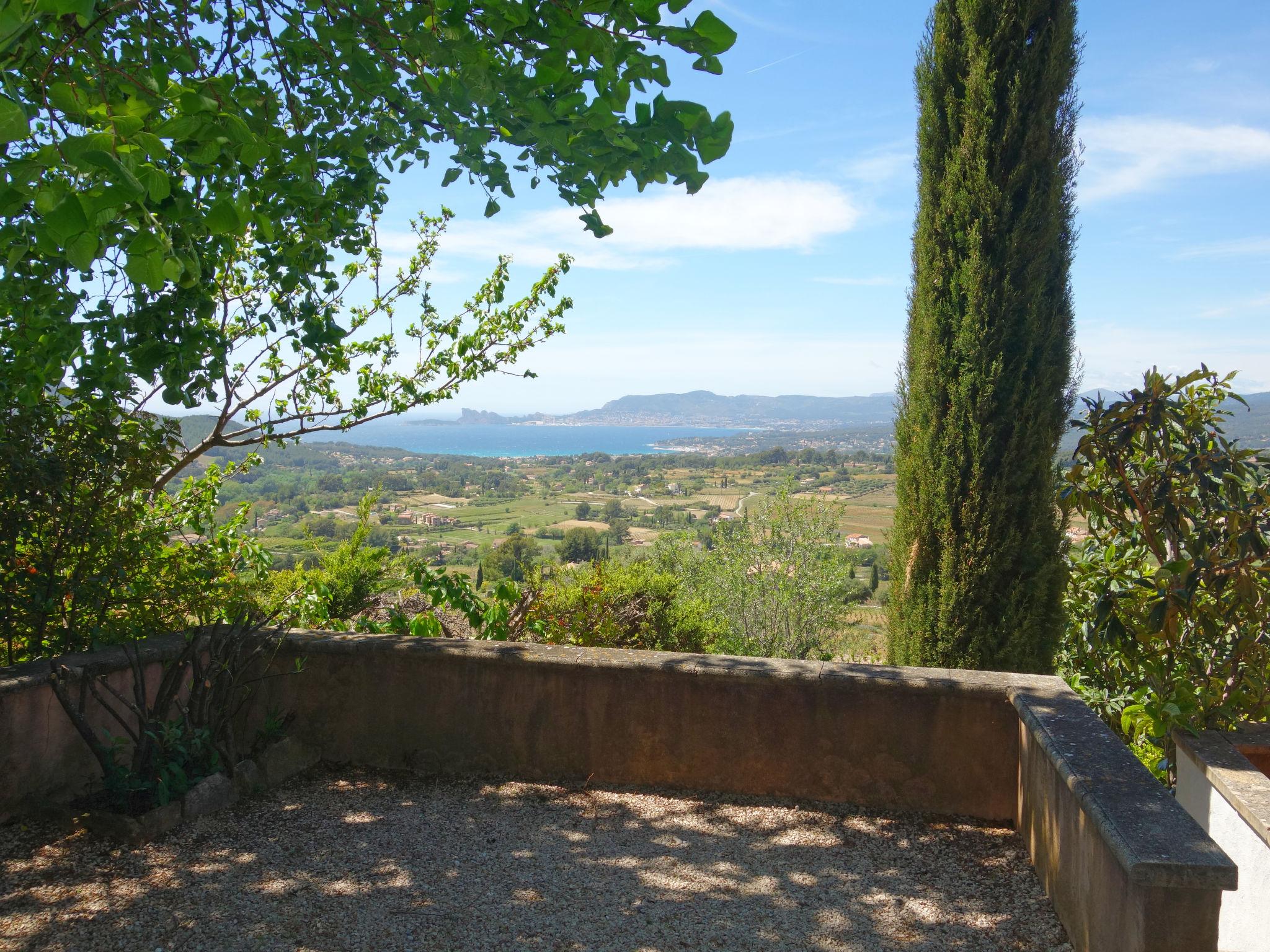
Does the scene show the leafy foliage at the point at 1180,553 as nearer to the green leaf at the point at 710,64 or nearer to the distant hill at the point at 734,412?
the green leaf at the point at 710,64

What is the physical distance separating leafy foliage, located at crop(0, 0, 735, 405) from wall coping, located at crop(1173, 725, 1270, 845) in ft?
10.3

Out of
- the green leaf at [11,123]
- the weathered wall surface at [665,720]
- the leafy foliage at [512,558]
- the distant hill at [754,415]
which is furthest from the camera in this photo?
the distant hill at [754,415]

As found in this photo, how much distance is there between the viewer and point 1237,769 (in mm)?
3514

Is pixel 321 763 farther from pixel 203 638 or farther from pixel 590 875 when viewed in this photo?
pixel 590 875

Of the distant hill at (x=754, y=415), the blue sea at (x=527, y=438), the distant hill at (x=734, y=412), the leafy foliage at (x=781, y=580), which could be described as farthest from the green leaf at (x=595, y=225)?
the blue sea at (x=527, y=438)

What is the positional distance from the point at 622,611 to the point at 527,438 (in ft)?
245

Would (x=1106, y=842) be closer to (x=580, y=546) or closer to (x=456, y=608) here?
(x=456, y=608)

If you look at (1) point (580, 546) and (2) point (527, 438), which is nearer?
(1) point (580, 546)

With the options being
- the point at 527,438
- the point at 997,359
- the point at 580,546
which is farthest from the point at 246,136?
the point at 527,438

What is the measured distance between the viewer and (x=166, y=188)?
2.16 meters

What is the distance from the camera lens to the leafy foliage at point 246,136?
222 centimetres

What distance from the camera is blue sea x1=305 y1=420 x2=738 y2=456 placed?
1925 inches

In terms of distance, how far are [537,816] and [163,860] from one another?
1.59 m

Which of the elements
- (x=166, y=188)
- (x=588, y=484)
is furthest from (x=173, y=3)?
(x=588, y=484)
